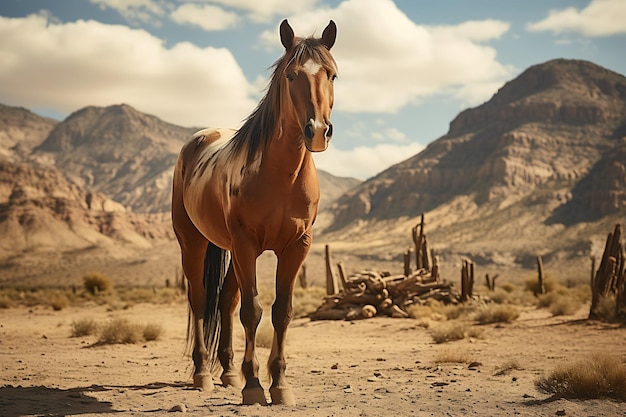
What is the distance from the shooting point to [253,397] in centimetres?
536

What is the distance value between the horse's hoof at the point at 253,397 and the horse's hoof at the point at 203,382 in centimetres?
131

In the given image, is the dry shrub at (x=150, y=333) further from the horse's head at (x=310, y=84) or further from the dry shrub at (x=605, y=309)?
the dry shrub at (x=605, y=309)

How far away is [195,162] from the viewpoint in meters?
7.24

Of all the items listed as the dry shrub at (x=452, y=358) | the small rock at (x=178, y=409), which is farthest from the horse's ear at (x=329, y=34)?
the dry shrub at (x=452, y=358)

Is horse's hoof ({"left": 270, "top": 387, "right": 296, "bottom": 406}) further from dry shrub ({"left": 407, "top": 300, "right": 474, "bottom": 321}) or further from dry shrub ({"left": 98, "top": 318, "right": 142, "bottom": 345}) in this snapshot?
dry shrub ({"left": 407, "top": 300, "right": 474, "bottom": 321})

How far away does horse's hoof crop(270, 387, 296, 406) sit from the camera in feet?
17.8

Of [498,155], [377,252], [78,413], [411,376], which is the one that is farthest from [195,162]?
[498,155]

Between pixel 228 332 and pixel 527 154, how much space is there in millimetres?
89777

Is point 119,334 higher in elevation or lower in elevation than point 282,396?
→ lower

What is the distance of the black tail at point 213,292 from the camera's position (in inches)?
283

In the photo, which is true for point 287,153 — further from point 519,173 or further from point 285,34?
point 519,173

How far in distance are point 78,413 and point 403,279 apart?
577 inches

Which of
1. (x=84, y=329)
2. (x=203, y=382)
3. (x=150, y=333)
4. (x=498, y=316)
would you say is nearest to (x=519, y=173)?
(x=498, y=316)

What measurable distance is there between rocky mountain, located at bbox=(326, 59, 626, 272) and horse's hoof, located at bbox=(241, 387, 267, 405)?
59532mm
